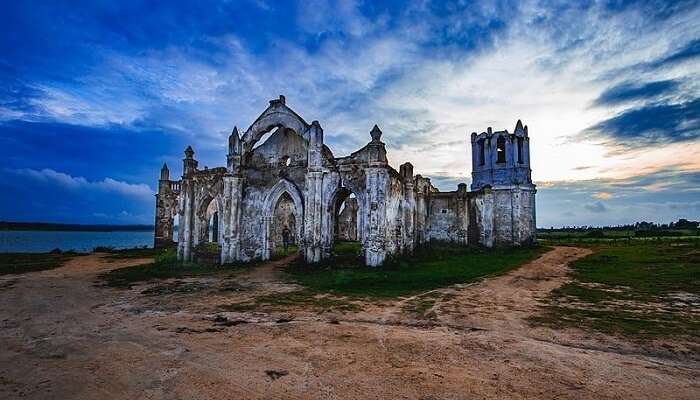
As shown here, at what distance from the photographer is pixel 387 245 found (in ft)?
68.4

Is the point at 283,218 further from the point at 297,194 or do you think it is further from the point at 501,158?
the point at 501,158

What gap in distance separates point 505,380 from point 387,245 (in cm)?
1523

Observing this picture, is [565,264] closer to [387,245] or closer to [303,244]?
[387,245]

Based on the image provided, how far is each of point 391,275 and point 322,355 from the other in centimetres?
1109

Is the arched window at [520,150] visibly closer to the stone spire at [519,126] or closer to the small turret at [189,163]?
the stone spire at [519,126]

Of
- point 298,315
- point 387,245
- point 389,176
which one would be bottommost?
point 298,315

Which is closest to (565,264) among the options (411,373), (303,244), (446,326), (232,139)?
(303,244)

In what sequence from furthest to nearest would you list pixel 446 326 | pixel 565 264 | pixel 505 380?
1. pixel 565 264
2. pixel 446 326
3. pixel 505 380

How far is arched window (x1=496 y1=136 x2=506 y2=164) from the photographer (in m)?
37.1

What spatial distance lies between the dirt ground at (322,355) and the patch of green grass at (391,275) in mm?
2796

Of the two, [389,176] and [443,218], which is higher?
[389,176]

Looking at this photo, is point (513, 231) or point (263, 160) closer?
point (263, 160)

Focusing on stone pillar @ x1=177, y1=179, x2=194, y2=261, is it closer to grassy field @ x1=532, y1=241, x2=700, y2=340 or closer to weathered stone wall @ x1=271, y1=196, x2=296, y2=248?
weathered stone wall @ x1=271, y1=196, x2=296, y2=248

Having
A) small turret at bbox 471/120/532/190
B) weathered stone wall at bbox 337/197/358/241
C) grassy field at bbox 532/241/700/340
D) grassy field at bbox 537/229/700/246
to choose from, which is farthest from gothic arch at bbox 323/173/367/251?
grassy field at bbox 537/229/700/246
